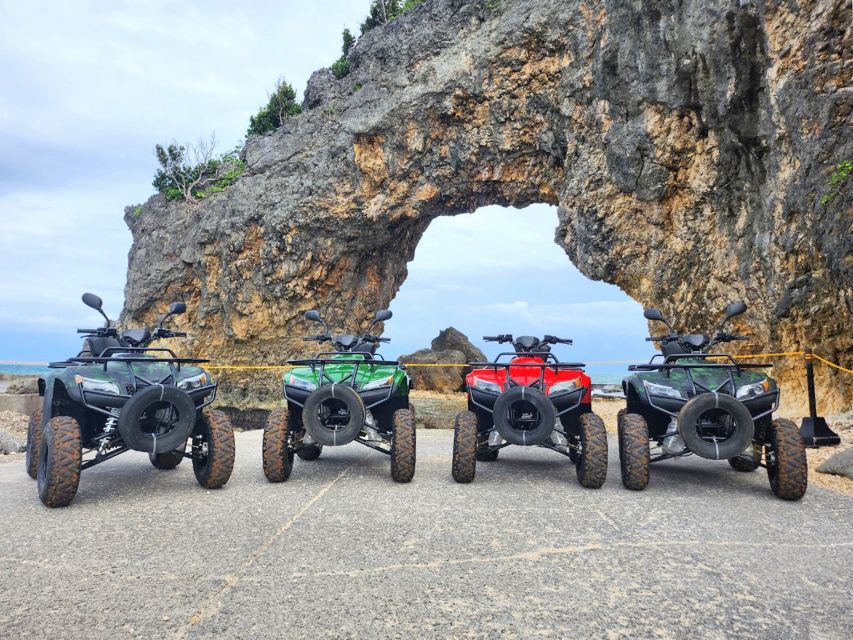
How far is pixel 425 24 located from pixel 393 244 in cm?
751

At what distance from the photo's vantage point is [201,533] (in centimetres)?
344

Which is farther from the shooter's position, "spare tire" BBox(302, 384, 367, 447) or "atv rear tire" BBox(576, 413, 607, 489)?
"spare tire" BBox(302, 384, 367, 447)

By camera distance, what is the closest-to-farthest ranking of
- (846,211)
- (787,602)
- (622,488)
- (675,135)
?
(787,602) < (622,488) < (846,211) < (675,135)

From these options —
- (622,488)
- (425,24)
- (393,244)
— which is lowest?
(622,488)

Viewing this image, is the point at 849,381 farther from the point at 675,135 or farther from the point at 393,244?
the point at 393,244

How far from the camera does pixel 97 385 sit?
446cm

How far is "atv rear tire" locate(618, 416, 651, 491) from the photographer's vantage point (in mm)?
4754

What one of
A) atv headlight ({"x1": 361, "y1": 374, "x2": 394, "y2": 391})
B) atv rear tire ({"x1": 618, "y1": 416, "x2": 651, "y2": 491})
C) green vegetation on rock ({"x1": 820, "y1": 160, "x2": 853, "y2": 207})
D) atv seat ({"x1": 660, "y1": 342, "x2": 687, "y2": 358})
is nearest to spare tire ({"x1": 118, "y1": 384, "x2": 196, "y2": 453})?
atv headlight ({"x1": 361, "y1": 374, "x2": 394, "y2": 391})

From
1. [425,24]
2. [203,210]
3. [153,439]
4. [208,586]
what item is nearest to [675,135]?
[425,24]

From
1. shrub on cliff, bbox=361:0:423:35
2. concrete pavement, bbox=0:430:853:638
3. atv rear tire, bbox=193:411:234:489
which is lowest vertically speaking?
concrete pavement, bbox=0:430:853:638

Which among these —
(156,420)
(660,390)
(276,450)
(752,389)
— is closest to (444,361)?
(276,450)

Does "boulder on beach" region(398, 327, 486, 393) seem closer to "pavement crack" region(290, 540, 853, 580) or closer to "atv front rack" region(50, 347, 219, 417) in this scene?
"atv front rack" region(50, 347, 219, 417)

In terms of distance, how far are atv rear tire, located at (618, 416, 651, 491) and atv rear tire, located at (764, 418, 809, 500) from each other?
0.98m

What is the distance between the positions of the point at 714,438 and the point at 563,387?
1.40 metres
